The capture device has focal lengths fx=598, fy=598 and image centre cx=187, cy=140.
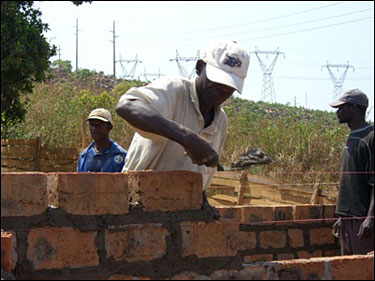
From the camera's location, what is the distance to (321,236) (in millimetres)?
6375

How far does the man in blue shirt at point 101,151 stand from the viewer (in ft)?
17.9

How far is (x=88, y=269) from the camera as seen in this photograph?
9.43ft

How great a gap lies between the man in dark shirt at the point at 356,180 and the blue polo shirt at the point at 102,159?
1.98 metres

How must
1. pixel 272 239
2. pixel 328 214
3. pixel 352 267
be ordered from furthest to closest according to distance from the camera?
pixel 328 214 → pixel 272 239 → pixel 352 267

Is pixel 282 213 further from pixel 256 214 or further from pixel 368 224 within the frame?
pixel 368 224

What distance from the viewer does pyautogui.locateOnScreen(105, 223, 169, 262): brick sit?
296 centimetres

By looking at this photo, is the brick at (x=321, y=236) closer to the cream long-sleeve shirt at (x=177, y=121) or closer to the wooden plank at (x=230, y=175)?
the wooden plank at (x=230, y=175)

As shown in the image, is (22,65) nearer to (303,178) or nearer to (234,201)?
(234,201)

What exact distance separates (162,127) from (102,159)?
290cm

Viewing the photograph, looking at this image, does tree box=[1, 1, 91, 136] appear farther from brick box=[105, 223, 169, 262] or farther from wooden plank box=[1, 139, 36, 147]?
brick box=[105, 223, 169, 262]

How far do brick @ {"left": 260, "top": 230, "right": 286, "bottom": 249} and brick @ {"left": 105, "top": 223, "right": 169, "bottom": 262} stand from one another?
303 cm

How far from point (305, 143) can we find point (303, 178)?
1579 millimetres

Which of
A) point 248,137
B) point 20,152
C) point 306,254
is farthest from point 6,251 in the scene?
point 248,137

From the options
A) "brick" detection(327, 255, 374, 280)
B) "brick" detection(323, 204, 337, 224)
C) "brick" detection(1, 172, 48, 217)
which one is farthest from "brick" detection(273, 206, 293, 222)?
"brick" detection(1, 172, 48, 217)
